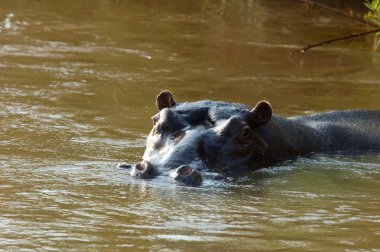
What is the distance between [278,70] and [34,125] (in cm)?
472

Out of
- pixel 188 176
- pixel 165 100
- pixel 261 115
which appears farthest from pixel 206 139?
pixel 165 100

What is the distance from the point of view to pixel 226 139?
7.77 m

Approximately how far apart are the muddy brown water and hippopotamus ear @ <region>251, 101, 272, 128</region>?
38cm

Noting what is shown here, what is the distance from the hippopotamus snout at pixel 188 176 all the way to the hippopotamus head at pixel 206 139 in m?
0.09

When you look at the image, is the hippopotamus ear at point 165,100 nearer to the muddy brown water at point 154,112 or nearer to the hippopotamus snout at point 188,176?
the muddy brown water at point 154,112

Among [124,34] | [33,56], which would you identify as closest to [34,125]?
[33,56]

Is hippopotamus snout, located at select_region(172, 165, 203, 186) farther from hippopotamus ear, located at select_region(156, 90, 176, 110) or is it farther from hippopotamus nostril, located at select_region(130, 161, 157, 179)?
hippopotamus ear, located at select_region(156, 90, 176, 110)

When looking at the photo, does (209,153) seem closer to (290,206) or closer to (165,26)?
(290,206)

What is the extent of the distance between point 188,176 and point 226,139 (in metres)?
1.04

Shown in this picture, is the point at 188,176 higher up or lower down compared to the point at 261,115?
lower down

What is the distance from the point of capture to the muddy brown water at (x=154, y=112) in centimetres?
564

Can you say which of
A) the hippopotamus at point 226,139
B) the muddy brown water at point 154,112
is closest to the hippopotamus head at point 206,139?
the hippopotamus at point 226,139

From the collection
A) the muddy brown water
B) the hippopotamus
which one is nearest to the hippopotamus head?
the hippopotamus

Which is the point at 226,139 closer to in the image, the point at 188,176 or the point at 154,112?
the point at 188,176
